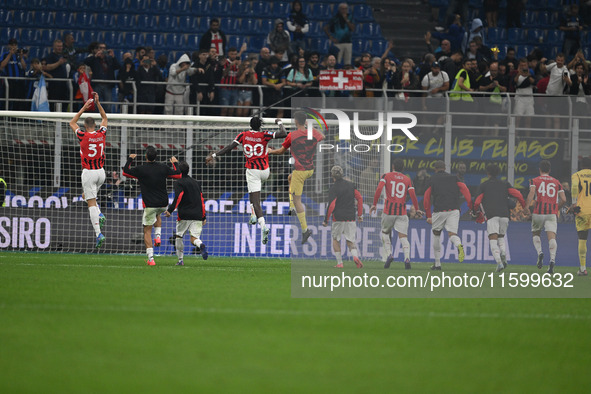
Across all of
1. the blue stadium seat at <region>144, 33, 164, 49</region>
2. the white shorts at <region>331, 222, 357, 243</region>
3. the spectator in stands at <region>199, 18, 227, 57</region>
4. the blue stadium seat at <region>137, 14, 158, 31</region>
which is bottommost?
the white shorts at <region>331, 222, 357, 243</region>

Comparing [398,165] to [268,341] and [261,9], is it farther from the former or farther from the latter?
[261,9]

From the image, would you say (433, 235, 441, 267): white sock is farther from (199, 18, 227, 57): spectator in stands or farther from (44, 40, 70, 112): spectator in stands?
(44, 40, 70, 112): spectator in stands

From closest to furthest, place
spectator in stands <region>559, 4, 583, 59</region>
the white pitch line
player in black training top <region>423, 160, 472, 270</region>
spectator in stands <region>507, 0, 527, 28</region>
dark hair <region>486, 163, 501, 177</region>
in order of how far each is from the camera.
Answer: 1. the white pitch line
2. player in black training top <region>423, 160, 472, 270</region>
3. dark hair <region>486, 163, 501, 177</region>
4. spectator in stands <region>559, 4, 583, 59</region>
5. spectator in stands <region>507, 0, 527, 28</region>

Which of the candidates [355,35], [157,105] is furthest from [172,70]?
[355,35]

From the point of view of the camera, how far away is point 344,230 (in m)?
15.4

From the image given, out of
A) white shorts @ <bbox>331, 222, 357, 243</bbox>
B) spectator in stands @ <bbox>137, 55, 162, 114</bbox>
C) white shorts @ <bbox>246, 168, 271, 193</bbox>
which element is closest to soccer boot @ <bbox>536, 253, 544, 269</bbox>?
white shorts @ <bbox>331, 222, 357, 243</bbox>

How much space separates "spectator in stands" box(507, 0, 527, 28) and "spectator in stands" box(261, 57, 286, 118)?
983 cm

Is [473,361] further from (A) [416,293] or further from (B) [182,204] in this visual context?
(B) [182,204]

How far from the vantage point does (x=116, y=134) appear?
63.1ft

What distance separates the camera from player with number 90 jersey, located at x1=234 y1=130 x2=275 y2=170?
15.5 metres

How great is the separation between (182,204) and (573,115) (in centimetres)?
968

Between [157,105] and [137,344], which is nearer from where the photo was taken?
[137,344]

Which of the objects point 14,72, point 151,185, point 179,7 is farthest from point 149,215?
point 179,7

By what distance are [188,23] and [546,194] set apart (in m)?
13.3
